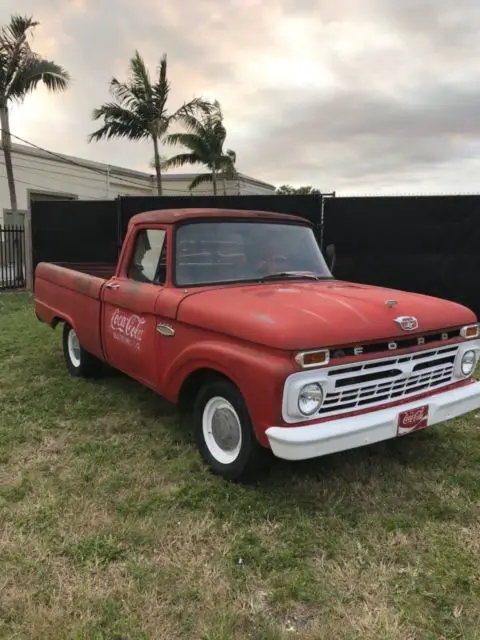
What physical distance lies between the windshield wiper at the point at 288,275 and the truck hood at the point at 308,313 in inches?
5.0

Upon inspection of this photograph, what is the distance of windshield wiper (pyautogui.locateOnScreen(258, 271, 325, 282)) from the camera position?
426 centimetres

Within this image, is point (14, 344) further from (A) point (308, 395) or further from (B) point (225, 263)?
(A) point (308, 395)

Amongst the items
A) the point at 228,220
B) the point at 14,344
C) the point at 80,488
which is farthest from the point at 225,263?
the point at 14,344

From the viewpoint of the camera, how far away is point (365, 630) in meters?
2.35

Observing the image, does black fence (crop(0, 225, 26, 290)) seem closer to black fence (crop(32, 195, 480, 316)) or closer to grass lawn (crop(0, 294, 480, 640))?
black fence (crop(32, 195, 480, 316))

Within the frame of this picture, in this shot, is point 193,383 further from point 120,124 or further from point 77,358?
point 120,124

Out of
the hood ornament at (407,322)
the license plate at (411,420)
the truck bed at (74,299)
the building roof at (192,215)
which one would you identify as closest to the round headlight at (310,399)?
the license plate at (411,420)

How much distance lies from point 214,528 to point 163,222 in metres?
2.35

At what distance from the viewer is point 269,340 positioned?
3.03m

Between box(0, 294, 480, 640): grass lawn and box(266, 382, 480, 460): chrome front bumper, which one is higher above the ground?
box(266, 382, 480, 460): chrome front bumper

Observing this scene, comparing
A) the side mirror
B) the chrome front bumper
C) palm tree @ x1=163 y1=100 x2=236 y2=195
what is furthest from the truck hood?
palm tree @ x1=163 y1=100 x2=236 y2=195

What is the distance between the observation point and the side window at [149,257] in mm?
4266

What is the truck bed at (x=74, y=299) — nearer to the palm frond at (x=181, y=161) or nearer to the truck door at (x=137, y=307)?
the truck door at (x=137, y=307)

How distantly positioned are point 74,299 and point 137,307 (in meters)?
1.50
